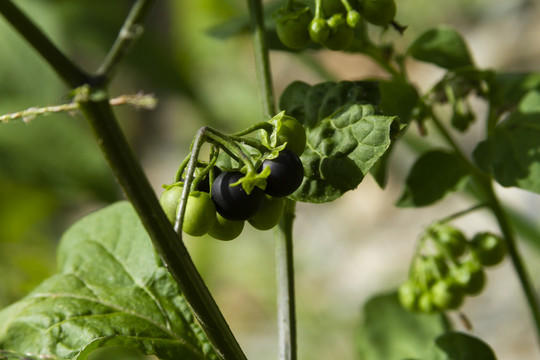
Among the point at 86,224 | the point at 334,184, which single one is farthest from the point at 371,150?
Result: the point at 86,224

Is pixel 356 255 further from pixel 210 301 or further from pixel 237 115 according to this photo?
pixel 210 301

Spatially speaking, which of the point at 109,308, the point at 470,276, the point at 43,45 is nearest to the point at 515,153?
the point at 470,276

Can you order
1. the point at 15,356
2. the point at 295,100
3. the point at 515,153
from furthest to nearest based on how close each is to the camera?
the point at 515,153 → the point at 295,100 → the point at 15,356

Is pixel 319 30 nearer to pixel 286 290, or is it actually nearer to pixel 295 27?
pixel 295 27

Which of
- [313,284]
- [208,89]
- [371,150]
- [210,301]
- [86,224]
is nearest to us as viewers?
[210,301]

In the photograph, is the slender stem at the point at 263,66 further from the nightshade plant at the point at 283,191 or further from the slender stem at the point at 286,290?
the slender stem at the point at 286,290
